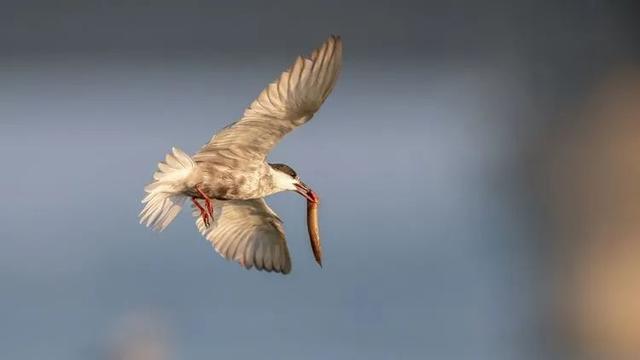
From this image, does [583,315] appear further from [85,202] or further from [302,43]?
[85,202]

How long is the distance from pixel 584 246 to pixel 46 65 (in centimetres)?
79

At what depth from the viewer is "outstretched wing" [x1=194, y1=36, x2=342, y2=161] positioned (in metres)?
0.98

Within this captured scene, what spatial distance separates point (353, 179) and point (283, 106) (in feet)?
1.25

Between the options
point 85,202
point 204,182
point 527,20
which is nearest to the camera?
point 204,182

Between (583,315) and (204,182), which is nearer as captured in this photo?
(204,182)

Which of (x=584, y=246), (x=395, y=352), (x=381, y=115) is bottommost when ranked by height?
(x=395, y=352)

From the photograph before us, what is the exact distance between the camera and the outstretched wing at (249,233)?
1131mm

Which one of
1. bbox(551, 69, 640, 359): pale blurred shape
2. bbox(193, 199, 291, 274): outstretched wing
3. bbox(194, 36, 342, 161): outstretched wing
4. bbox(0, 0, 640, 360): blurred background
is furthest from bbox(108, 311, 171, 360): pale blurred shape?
bbox(551, 69, 640, 359): pale blurred shape

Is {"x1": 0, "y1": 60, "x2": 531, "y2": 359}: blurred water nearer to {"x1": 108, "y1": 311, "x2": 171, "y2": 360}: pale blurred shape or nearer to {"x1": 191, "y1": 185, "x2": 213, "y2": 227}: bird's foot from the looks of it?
{"x1": 108, "y1": 311, "x2": 171, "y2": 360}: pale blurred shape

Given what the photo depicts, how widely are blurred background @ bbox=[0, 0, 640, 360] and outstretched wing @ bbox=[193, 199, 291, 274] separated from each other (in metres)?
0.15

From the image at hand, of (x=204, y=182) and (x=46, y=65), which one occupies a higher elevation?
(x=46, y=65)

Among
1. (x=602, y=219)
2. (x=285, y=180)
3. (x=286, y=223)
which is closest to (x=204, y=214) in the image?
(x=285, y=180)

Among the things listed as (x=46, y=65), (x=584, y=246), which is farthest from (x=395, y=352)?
(x=46, y=65)

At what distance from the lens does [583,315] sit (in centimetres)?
147
